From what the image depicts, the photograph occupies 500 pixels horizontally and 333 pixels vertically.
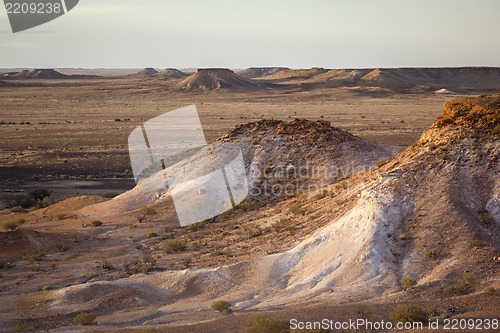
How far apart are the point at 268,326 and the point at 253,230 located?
681 cm

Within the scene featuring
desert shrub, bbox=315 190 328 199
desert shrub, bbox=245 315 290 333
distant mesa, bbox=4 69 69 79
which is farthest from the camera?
distant mesa, bbox=4 69 69 79

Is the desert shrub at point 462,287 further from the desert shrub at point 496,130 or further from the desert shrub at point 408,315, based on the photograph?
the desert shrub at point 496,130

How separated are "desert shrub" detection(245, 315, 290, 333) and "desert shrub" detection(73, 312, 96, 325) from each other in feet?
11.5

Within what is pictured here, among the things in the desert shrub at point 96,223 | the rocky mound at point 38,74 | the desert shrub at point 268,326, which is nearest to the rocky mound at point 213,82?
the rocky mound at point 38,74

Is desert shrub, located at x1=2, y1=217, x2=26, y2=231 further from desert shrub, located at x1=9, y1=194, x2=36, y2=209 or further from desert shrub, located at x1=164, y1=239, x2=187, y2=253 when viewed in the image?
desert shrub, located at x1=164, y1=239, x2=187, y2=253

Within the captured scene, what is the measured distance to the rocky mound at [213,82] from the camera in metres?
105

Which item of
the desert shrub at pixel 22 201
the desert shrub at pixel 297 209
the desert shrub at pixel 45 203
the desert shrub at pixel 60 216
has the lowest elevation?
the desert shrub at pixel 297 209

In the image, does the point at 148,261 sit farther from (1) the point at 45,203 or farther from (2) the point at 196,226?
(1) the point at 45,203

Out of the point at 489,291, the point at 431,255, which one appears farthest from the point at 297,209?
the point at 489,291

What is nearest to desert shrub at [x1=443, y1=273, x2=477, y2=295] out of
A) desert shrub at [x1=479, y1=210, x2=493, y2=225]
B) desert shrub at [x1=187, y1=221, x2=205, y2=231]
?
desert shrub at [x1=479, y1=210, x2=493, y2=225]

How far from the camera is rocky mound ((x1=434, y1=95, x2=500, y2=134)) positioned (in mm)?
13383

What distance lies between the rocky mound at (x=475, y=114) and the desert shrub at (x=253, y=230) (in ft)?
21.9

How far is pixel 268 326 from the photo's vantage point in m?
8.23

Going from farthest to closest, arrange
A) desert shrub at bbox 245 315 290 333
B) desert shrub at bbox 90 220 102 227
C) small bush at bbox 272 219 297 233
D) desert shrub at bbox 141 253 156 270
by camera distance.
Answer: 1. desert shrub at bbox 90 220 102 227
2. small bush at bbox 272 219 297 233
3. desert shrub at bbox 141 253 156 270
4. desert shrub at bbox 245 315 290 333
